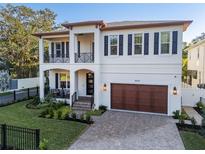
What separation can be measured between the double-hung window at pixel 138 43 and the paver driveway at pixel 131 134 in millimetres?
4815

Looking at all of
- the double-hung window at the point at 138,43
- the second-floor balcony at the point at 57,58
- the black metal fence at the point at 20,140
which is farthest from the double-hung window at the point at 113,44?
the black metal fence at the point at 20,140

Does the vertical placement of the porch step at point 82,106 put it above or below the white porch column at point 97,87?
below

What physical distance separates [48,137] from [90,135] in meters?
2.09

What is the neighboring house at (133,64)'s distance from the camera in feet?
45.8

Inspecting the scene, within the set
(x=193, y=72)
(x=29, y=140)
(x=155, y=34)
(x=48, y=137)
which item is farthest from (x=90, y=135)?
(x=193, y=72)

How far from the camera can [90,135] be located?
10.1m

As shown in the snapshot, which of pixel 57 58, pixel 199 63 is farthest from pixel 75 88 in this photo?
pixel 199 63

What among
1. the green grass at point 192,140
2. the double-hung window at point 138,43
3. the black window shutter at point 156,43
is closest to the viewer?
the green grass at point 192,140

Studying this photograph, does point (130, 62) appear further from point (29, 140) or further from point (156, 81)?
point (29, 140)

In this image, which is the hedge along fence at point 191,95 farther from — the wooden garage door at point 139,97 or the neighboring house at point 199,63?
the neighboring house at point 199,63

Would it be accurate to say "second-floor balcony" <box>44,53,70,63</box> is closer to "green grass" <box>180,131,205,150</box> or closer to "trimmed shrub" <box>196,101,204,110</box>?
"green grass" <box>180,131,205,150</box>

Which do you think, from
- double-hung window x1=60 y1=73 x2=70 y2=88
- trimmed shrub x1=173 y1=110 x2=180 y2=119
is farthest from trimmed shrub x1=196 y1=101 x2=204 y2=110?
double-hung window x1=60 y1=73 x2=70 y2=88

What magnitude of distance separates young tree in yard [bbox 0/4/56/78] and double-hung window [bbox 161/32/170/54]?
Answer: 19459mm

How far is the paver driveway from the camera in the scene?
8.89 meters
